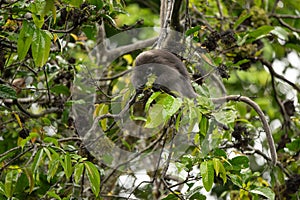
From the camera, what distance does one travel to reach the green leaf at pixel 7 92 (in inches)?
60.2

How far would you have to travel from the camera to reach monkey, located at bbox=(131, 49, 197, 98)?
1381 millimetres

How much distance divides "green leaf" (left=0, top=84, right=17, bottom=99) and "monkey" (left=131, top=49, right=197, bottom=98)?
13.9 inches

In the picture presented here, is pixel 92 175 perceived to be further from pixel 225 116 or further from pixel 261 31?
pixel 261 31

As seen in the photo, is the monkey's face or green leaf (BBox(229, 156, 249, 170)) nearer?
the monkey's face

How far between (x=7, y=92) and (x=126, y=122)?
44 centimetres

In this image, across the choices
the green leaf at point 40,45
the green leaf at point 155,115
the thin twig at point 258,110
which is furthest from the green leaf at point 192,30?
the green leaf at point 40,45

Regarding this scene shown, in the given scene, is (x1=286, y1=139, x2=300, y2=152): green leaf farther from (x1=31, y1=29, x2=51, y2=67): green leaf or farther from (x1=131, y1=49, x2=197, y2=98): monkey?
(x1=31, y1=29, x2=51, y2=67): green leaf

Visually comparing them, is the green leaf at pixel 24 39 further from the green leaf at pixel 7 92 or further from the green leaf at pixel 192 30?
the green leaf at pixel 192 30

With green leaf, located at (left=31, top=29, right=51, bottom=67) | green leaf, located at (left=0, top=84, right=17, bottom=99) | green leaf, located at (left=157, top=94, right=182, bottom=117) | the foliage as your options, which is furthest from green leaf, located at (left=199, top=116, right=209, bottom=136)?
green leaf, located at (left=0, top=84, right=17, bottom=99)

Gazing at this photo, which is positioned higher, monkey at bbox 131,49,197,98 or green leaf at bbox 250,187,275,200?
monkey at bbox 131,49,197,98

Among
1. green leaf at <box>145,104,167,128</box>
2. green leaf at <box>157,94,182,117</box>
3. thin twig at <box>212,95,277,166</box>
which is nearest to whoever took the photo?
green leaf at <box>157,94,182,117</box>

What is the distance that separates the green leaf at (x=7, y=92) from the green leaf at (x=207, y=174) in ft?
1.91

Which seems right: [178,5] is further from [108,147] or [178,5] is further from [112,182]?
[112,182]

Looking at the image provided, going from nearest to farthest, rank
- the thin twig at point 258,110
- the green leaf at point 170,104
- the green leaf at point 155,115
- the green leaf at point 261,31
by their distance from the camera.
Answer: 1. the green leaf at point 170,104
2. the green leaf at point 155,115
3. the thin twig at point 258,110
4. the green leaf at point 261,31
